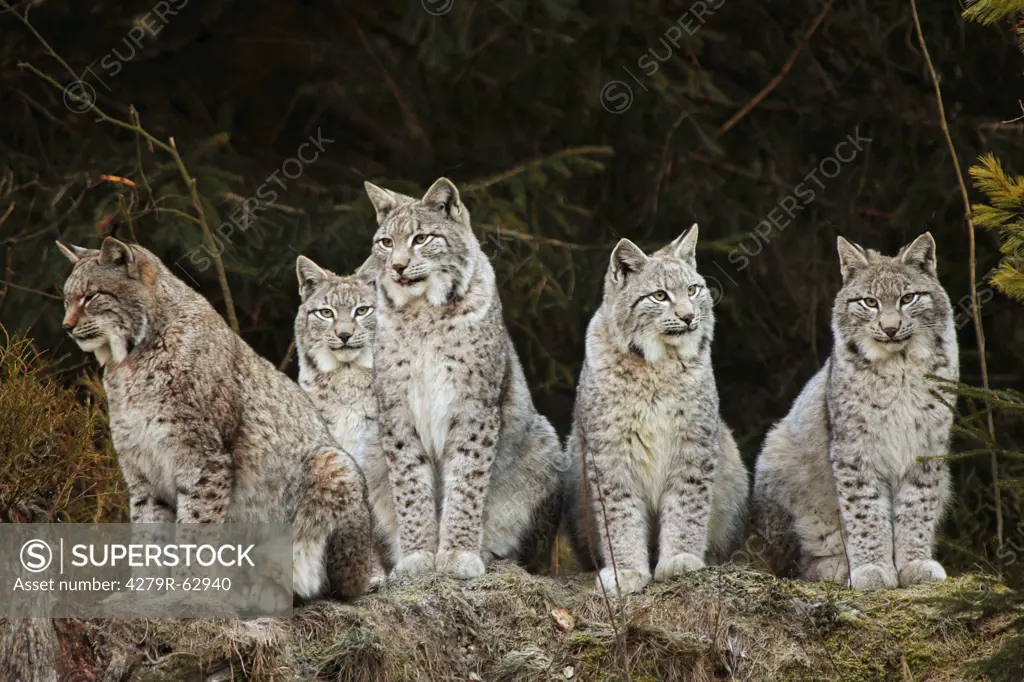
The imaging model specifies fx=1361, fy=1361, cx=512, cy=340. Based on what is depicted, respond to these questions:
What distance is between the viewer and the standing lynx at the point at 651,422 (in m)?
6.86

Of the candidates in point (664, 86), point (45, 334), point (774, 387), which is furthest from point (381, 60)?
point (774, 387)

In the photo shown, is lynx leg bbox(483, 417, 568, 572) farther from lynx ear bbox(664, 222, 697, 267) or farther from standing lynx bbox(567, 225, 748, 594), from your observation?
lynx ear bbox(664, 222, 697, 267)

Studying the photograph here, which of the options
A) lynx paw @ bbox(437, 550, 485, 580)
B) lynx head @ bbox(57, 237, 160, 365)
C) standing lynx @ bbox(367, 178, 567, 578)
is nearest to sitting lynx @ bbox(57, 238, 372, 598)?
lynx head @ bbox(57, 237, 160, 365)

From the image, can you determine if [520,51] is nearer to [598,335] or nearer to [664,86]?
[664,86]

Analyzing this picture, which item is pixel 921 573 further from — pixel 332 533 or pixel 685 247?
pixel 332 533

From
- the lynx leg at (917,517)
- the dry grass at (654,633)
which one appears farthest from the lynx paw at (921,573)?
the dry grass at (654,633)

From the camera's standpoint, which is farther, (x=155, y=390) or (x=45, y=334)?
(x=45, y=334)

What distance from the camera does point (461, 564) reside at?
22.2ft

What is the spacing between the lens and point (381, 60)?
1082cm

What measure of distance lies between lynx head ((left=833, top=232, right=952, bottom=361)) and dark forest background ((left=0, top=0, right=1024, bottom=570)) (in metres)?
2.64

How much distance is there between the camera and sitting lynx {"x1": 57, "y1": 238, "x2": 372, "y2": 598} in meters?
5.88

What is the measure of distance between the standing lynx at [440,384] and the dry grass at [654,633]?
42cm

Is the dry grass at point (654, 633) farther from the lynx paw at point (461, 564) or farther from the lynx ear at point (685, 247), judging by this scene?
the lynx ear at point (685, 247)

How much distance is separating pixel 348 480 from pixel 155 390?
0.95m
